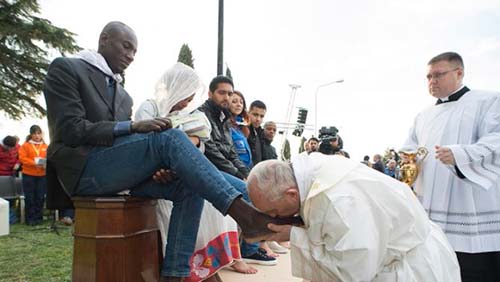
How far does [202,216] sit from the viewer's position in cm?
283

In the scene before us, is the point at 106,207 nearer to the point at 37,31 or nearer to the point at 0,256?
the point at 0,256

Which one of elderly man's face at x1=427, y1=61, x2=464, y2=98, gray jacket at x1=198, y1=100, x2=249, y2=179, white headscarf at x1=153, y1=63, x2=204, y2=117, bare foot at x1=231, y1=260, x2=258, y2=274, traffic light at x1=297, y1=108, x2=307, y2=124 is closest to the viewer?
white headscarf at x1=153, y1=63, x2=204, y2=117

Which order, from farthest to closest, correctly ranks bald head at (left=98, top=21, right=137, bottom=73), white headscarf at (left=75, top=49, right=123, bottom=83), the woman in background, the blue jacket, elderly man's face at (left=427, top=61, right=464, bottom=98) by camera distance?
the blue jacket < the woman in background < elderly man's face at (left=427, top=61, right=464, bottom=98) < bald head at (left=98, top=21, right=137, bottom=73) < white headscarf at (left=75, top=49, right=123, bottom=83)

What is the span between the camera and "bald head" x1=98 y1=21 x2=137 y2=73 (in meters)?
2.59

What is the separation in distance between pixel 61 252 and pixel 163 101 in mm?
2454

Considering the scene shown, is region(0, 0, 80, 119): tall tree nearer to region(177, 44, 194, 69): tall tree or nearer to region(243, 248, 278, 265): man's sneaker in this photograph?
region(177, 44, 194, 69): tall tree

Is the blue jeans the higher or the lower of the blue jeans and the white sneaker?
the higher

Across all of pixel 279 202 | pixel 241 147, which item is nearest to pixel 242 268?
pixel 241 147

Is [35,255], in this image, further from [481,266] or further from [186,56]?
[186,56]

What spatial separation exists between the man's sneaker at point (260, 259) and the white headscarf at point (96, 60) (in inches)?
88.8

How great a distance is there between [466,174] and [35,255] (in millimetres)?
4064

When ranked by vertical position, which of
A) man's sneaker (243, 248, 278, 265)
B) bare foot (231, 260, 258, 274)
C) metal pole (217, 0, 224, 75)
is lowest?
man's sneaker (243, 248, 278, 265)

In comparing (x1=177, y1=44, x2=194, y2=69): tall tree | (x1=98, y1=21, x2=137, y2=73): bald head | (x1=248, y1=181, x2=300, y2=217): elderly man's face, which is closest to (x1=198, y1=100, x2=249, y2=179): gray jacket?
(x1=98, y1=21, x2=137, y2=73): bald head

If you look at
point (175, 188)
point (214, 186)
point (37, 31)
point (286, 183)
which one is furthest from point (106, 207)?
point (37, 31)
